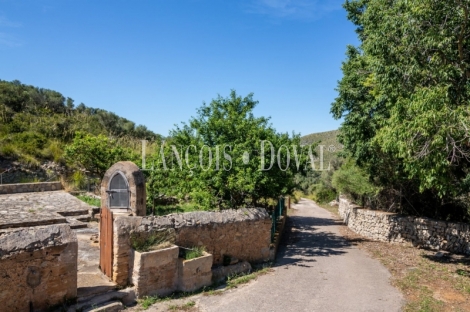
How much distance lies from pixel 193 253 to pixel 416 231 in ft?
30.9

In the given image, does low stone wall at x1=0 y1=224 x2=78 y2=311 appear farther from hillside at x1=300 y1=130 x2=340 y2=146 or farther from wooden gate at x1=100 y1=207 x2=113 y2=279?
hillside at x1=300 y1=130 x2=340 y2=146

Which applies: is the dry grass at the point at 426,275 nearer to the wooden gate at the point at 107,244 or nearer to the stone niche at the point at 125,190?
the wooden gate at the point at 107,244

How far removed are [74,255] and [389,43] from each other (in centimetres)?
919

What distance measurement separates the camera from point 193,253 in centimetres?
701

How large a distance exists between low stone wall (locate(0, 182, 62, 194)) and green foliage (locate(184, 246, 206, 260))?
13.2 metres

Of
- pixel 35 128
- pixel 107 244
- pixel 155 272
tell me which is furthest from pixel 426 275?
pixel 35 128

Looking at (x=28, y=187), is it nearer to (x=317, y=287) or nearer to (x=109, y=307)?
(x=109, y=307)

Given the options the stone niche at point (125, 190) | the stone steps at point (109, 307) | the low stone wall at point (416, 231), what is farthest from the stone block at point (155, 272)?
the low stone wall at point (416, 231)

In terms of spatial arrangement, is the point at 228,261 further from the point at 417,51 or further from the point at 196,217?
the point at 417,51

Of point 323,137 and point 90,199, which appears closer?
point 90,199

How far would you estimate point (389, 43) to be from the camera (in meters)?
8.48

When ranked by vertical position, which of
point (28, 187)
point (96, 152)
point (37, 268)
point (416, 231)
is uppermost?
point (96, 152)

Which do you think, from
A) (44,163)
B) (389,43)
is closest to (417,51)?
(389,43)

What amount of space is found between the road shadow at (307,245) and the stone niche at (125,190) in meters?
4.57
